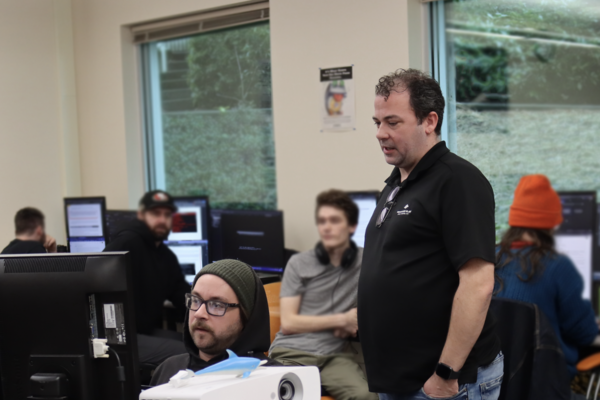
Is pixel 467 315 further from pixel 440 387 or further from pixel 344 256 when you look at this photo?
pixel 344 256

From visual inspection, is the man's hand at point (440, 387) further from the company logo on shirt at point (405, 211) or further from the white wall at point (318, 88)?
the white wall at point (318, 88)

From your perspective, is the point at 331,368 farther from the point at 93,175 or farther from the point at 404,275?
the point at 93,175

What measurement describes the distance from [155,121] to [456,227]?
338cm

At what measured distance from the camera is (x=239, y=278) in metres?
1.84

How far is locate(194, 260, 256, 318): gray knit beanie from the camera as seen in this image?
71.6 inches

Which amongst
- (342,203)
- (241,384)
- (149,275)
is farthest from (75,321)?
(149,275)

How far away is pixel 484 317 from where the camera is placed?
167 centimetres

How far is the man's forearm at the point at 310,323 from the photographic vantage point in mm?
2791

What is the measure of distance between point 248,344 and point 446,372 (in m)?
0.53

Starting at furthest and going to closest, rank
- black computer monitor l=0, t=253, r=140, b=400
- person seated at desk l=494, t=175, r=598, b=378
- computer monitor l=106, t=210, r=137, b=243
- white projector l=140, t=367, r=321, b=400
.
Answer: computer monitor l=106, t=210, r=137, b=243, person seated at desk l=494, t=175, r=598, b=378, black computer monitor l=0, t=253, r=140, b=400, white projector l=140, t=367, r=321, b=400

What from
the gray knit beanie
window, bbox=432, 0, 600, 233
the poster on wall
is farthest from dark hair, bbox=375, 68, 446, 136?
the poster on wall

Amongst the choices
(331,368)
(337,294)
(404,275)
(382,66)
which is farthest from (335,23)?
(404,275)

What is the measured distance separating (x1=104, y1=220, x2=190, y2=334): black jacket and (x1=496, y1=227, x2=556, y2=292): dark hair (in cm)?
179

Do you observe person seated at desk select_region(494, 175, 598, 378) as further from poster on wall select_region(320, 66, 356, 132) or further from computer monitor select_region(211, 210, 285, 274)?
computer monitor select_region(211, 210, 285, 274)
